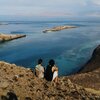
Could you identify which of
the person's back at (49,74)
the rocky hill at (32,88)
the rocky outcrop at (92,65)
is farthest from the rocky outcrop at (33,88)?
the rocky outcrop at (92,65)

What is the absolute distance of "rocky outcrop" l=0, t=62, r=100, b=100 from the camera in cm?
1772

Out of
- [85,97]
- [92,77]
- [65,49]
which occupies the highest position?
[85,97]

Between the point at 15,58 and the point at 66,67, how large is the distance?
18815 millimetres

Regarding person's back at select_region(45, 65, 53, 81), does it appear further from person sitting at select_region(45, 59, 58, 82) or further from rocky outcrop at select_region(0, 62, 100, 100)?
rocky outcrop at select_region(0, 62, 100, 100)

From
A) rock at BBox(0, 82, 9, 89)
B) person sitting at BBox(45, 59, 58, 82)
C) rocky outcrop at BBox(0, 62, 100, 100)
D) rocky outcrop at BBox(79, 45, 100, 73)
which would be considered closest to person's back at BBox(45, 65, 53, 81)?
person sitting at BBox(45, 59, 58, 82)

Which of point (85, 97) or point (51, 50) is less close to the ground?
point (85, 97)

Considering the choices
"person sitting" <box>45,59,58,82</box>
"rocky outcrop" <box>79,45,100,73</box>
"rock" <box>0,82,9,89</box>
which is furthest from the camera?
"rocky outcrop" <box>79,45,100,73</box>

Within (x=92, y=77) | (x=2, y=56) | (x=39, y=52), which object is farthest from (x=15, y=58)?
(x=92, y=77)

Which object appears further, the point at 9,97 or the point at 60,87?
the point at 60,87

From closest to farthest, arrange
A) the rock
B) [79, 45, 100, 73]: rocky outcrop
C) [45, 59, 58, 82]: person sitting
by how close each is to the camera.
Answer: the rock
[45, 59, 58, 82]: person sitting
[79, 45, 100, 73]: rocky outcrop

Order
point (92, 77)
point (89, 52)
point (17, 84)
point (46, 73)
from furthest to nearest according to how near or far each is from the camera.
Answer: point (89, 52), point (92, 77), point (46, 73), point (17, 84)

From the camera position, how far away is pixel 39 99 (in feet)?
57.8

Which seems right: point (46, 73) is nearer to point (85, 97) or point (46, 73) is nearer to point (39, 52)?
point (85, 97)

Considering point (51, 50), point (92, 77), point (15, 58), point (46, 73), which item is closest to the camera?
point (46, 73)
